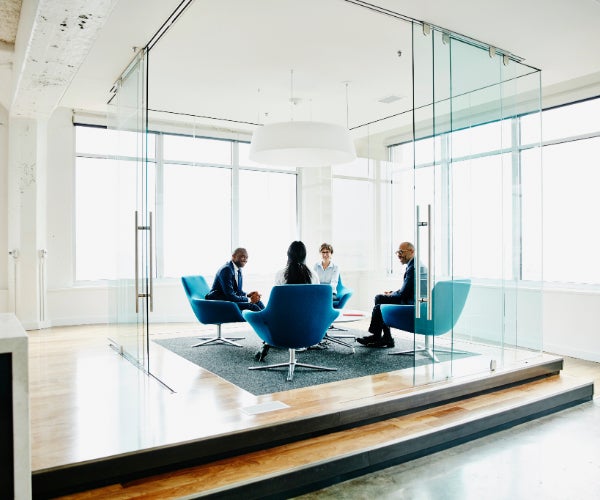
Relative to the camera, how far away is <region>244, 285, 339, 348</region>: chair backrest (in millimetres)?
4227

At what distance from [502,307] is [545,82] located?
9.69 feet

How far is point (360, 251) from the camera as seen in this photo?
9000mm

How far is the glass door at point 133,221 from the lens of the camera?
446 centimetres

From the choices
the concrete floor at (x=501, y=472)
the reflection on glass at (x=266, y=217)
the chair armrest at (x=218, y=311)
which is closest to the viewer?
the concrete floor at (x=501, y=472)

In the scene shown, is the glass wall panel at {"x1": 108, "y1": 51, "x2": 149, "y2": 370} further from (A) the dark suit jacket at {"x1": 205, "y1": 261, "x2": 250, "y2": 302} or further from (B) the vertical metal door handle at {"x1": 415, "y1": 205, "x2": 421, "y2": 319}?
(B) the vertical metal door handle at {"x1": 415, "y1": 205, "x2": 421, "y2": 319}

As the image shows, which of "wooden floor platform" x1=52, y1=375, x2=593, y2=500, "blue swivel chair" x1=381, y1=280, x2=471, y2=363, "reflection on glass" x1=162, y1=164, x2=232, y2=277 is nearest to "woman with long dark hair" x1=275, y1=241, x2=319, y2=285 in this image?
"blue swivel chair" x1=381, y1=280, x2=471, y2=363

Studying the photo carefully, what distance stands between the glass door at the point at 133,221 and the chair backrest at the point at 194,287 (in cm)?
81

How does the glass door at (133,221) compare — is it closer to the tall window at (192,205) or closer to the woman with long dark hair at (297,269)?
the woman with long dark hair at (297,269)

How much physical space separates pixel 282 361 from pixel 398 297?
1375mm

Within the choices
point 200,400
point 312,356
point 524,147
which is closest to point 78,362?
point 200,400

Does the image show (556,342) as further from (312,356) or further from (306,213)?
(306,213)

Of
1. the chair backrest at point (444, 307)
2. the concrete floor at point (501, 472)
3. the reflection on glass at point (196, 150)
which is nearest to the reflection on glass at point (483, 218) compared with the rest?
the chair backrest at point (444, 307)

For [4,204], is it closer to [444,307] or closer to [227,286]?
[227,286]

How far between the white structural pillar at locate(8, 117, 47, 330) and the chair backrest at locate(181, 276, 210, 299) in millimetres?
2431
